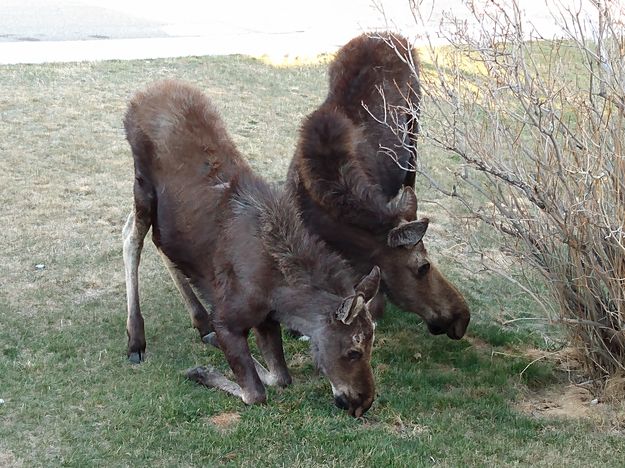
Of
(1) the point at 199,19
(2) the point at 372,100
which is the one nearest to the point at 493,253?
(2) the point at 372,100

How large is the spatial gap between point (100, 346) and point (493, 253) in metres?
4.10

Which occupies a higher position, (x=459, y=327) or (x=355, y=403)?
(x=459, y=327)

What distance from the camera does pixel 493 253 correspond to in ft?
30.2

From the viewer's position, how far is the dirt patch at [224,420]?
20.1 ft

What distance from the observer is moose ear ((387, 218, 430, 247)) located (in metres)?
7.08

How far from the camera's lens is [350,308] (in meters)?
6.01

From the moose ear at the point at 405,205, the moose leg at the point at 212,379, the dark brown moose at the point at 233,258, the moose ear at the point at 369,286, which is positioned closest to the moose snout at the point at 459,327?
the moose ear at the point at 405,205

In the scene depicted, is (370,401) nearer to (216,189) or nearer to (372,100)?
(216,189)

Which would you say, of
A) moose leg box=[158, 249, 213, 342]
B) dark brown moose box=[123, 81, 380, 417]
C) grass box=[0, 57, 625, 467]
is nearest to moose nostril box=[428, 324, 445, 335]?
grass box=[0, 57, 625, 467]

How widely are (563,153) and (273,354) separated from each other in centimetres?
256

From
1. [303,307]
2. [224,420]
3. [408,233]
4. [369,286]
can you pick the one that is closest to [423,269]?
[408,233]

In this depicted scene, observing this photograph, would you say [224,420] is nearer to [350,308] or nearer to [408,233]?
[350,308]

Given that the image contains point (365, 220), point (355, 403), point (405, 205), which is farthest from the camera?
point (405, 205)

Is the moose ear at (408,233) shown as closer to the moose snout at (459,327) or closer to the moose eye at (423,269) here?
the moose eye at (423,269)
